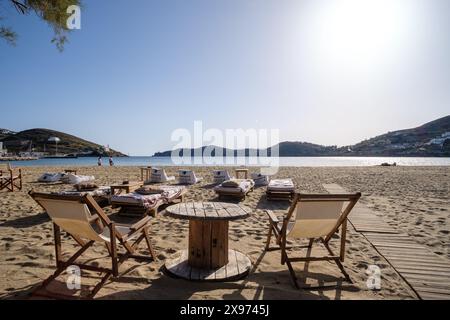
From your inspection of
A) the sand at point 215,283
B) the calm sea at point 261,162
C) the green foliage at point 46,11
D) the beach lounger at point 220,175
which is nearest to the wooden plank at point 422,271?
the sand at point 215,283

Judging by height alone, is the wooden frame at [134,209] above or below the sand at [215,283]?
above

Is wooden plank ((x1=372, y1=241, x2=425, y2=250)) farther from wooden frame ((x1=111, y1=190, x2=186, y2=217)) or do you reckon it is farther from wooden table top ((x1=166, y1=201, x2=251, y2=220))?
wooden frame ((x1=111, y1=190, x2=186, y2=217))

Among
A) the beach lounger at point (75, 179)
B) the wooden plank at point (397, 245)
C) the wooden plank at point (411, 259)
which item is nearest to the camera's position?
the wooden plank at point (411, 259)

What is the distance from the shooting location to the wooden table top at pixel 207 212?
10.0 ft

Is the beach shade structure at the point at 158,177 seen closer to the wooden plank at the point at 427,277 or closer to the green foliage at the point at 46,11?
the green foliage at the point at 46,11

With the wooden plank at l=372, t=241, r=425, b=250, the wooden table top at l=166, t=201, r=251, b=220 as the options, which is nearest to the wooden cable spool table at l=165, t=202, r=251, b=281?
the wooden table top at l=166, t=201, r=251, b=220

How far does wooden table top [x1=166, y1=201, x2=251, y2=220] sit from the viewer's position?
10.0ft

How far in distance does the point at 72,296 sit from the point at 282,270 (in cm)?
233

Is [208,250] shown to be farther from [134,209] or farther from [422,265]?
[134,209]

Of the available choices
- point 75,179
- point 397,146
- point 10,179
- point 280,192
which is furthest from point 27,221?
point 397,146

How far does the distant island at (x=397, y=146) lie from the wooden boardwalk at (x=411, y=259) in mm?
78514

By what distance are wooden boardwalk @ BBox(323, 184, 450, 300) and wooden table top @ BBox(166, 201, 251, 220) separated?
206 centimetres

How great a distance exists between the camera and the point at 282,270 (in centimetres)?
354
